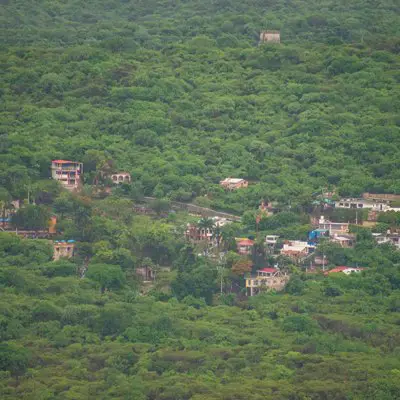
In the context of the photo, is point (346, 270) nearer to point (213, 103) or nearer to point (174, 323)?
point (174, 323)

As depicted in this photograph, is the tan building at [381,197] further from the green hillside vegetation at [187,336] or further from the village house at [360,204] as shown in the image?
the green hillside vegetation at [187,336]

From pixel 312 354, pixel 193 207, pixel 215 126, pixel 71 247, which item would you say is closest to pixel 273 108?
pixel 215 126

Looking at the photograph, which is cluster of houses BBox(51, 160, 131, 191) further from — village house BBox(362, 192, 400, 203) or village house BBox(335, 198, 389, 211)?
village house BBox(362, 192, 400, 203)

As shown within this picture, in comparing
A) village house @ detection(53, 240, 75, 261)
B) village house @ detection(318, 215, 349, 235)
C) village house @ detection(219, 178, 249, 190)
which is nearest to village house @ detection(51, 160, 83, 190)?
village house @ detection(219, 178, 249, 190)

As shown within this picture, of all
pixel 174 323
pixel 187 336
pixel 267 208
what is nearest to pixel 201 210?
pixel 267 208

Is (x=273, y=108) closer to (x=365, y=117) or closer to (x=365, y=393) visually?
(x=365, y=117)

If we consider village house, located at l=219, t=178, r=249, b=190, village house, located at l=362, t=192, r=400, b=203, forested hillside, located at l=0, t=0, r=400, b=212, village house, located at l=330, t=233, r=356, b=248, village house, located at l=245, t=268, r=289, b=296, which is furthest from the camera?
forested hillside, located at l=0, t=0, r=400, b=212
